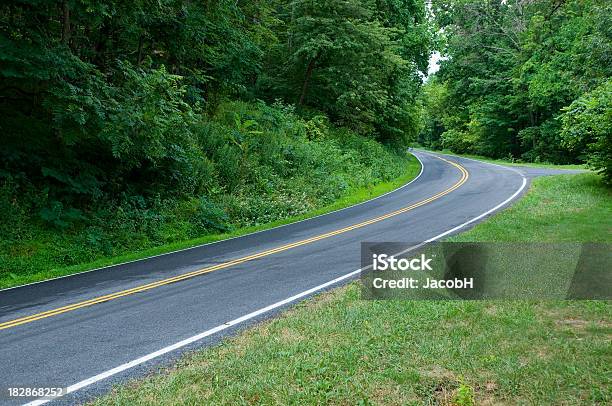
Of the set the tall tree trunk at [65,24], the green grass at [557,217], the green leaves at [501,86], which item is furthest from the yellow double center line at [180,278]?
the green leaves at [501,86]

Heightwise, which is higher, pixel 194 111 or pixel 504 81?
pixel 504 81

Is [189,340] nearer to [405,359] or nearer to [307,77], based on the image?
[405,359]

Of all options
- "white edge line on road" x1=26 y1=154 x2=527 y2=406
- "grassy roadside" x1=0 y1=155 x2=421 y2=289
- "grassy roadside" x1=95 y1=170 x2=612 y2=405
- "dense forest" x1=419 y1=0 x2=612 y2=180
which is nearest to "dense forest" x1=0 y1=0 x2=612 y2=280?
"grassy roadside" x1=0 y1=155 x2=421 y2=289

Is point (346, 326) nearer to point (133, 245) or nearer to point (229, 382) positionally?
point (229, 382)

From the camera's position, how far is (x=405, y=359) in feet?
17.2

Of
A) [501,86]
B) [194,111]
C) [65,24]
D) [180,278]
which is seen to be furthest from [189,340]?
[501,86]

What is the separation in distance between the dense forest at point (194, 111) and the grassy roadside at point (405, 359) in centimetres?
833

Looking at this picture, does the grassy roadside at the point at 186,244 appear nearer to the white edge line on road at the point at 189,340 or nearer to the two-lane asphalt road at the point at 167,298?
the two-lane asphalt road at the point at 167,298

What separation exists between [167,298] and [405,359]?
191 inches

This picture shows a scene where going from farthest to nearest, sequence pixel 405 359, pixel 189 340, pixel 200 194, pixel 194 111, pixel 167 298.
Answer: pixel 194 111 → pixel 200 194 → pixel 167 298 → pixel 189 340 → pixel 405 359

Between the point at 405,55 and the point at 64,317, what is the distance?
35737 millimetres

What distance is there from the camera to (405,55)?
38219 mm

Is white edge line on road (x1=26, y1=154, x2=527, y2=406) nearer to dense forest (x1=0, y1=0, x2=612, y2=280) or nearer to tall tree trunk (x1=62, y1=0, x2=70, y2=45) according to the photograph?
dense forest (x1=0, y1=0, x2=612, y2=280)

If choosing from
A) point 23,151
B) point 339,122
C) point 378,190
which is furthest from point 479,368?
point 339,122
